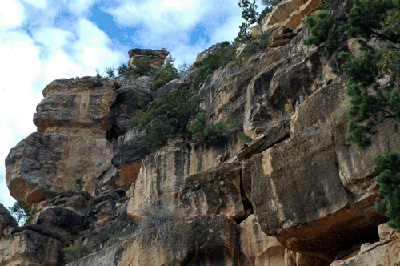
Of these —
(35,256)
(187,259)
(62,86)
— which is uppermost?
(62,86)

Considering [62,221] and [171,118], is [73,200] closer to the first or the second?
[62,221]

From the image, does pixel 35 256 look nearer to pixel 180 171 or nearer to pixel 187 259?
pixel 180 171

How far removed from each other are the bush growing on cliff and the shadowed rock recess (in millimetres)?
537

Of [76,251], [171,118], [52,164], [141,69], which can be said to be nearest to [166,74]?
[141,69]

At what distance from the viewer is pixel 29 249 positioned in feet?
92.5

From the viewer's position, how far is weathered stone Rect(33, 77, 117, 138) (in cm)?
4312

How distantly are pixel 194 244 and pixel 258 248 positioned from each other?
208cm

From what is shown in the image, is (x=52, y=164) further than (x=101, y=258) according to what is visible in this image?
Yes

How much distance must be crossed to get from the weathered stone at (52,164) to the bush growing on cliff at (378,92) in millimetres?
29542

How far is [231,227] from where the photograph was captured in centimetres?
1691

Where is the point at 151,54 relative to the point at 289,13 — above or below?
above

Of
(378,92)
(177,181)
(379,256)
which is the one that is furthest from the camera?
(177,181)

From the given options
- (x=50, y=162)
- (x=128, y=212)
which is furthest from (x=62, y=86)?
(x=128, y=212)

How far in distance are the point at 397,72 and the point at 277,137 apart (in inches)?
275
